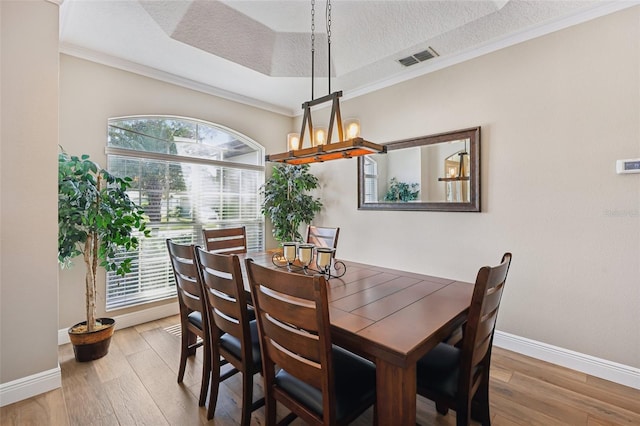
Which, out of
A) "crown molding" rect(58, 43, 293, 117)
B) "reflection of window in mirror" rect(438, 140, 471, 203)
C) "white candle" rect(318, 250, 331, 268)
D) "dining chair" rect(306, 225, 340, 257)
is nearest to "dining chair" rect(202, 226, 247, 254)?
"dining chair" rect(306, 225, 340, 257)

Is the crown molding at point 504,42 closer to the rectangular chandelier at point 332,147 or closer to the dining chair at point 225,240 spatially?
the rectangular chandelier at point 332,147

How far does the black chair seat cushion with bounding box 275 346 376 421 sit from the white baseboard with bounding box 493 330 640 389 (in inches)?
76.5

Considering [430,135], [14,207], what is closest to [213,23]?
[14,207]

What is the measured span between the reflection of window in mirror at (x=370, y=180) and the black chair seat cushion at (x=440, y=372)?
2.28m

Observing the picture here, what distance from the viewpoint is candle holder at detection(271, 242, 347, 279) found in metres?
1.98

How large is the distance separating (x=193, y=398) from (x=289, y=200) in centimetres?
258

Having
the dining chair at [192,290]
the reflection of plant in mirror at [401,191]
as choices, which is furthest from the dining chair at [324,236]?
the dining chair at [192,290]

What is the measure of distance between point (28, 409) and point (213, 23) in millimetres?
3074

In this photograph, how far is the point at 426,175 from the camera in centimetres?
318

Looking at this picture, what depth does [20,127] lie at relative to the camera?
196cm

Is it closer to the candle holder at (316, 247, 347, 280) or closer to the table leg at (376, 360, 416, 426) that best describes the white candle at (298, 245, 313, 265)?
the candle holder at (316, 247, 347, 280)

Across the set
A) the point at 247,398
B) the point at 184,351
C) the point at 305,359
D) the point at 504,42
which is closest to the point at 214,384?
the point at 247,398

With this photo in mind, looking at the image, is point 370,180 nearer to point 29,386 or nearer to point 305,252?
point 305,252

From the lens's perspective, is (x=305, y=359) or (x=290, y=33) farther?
(x=290, y=33)
